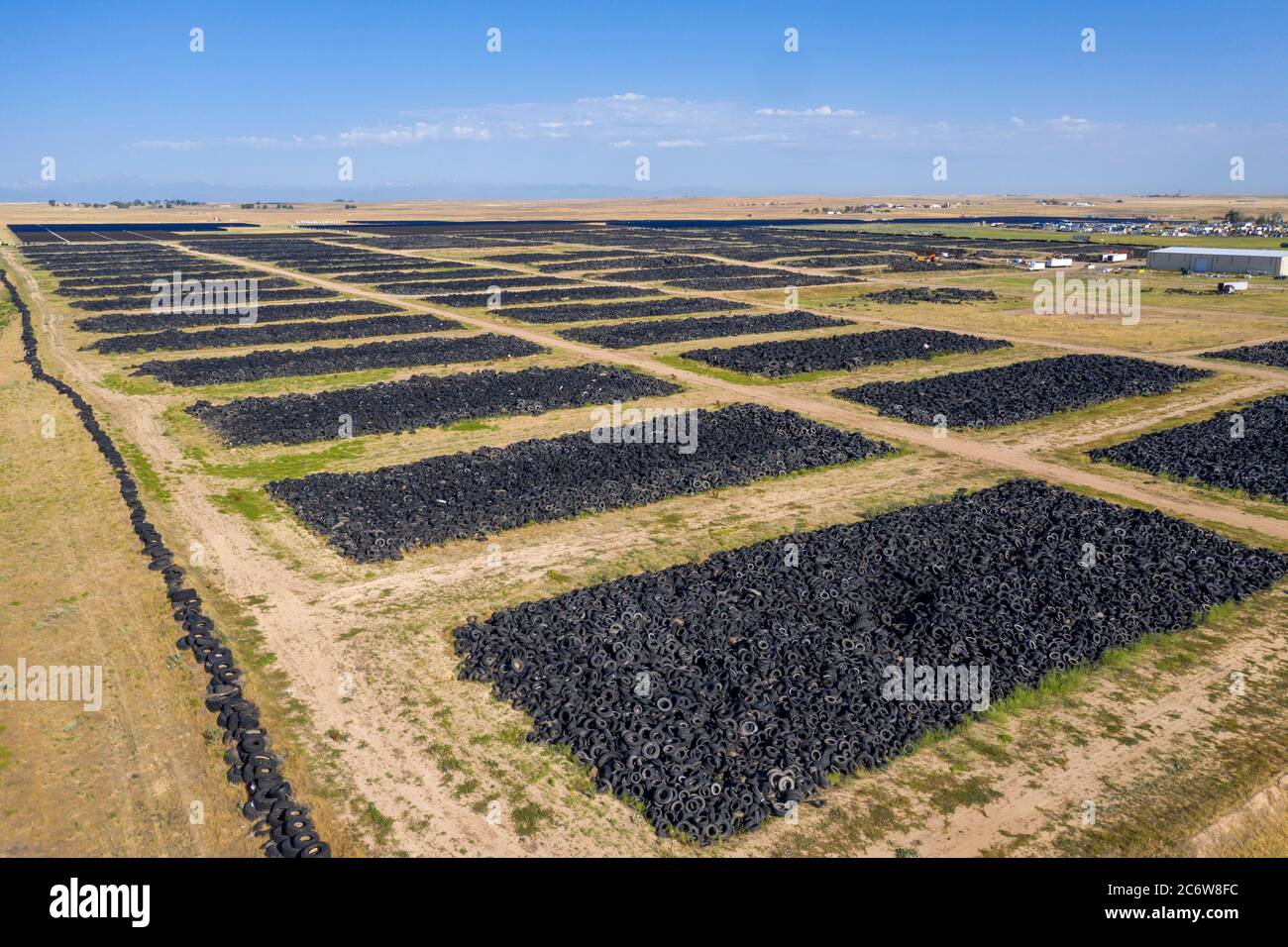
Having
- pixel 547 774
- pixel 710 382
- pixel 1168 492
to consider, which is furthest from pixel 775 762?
pixel 710 382

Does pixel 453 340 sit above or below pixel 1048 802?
above

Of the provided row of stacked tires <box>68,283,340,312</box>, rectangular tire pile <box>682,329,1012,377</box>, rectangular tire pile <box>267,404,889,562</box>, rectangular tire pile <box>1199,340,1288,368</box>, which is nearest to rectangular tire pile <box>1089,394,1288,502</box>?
rectangular tire pile <box>267,404,889,562</box>

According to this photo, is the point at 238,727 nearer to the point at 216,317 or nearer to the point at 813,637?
the point at 813,637

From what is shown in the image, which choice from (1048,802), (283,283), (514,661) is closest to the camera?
(1048,802)

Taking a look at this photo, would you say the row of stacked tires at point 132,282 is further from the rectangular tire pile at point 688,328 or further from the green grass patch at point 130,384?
the rectangular tire pile at point 688,328

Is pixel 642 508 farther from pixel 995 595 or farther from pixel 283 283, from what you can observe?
pixel 283 283

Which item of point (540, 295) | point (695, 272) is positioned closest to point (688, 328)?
point (540, 295)

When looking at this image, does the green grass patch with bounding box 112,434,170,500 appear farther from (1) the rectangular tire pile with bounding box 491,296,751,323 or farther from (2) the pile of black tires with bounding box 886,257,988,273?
(2) the pile of black tires with bounding box 886,257,988,273
